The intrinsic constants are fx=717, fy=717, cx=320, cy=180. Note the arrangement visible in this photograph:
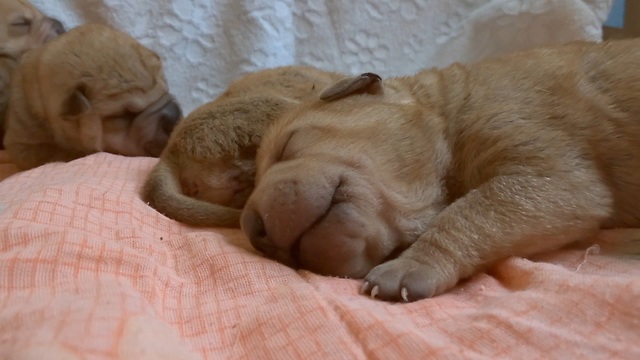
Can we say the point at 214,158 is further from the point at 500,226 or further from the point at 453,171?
the point at 500,226

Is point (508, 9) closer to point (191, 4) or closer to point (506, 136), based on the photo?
point (191, 4)

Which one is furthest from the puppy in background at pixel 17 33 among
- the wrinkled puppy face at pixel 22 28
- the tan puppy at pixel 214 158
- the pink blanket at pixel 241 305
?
the pink blanket at pixel 241 305

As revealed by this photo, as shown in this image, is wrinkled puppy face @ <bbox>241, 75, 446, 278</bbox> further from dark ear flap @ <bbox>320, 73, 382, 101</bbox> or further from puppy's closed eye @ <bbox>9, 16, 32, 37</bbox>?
puppy's closed eye @ <bbox>9, 16, 32, 37</bbox>

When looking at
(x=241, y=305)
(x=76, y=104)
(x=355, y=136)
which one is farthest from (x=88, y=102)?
(x=241, y=305)

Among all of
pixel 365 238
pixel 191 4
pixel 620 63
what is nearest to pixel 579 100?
pixel 620 63

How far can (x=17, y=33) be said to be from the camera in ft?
9.91

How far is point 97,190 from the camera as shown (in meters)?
1.83

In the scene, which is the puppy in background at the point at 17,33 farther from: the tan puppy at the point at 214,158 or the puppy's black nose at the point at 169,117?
the tan puppy at the point at 214,158

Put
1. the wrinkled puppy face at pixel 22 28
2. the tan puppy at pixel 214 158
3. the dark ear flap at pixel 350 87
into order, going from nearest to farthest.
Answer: the dark ear flap at pixel 350 87 → the tan puppy at pixel 214 158 → the wrinkled puppy face at pixel 22 28

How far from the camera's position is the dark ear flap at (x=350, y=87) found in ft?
5.80

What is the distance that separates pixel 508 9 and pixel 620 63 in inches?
51.7

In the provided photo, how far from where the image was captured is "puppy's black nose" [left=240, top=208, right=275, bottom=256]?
1.53 metres

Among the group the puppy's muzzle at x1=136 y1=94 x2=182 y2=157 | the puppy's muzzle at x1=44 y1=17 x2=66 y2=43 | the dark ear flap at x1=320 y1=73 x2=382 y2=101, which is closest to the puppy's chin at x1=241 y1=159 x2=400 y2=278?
the dark ear flap at x1=320 y1=73 x2=382 y2=101

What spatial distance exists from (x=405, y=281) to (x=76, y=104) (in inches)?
66.3
